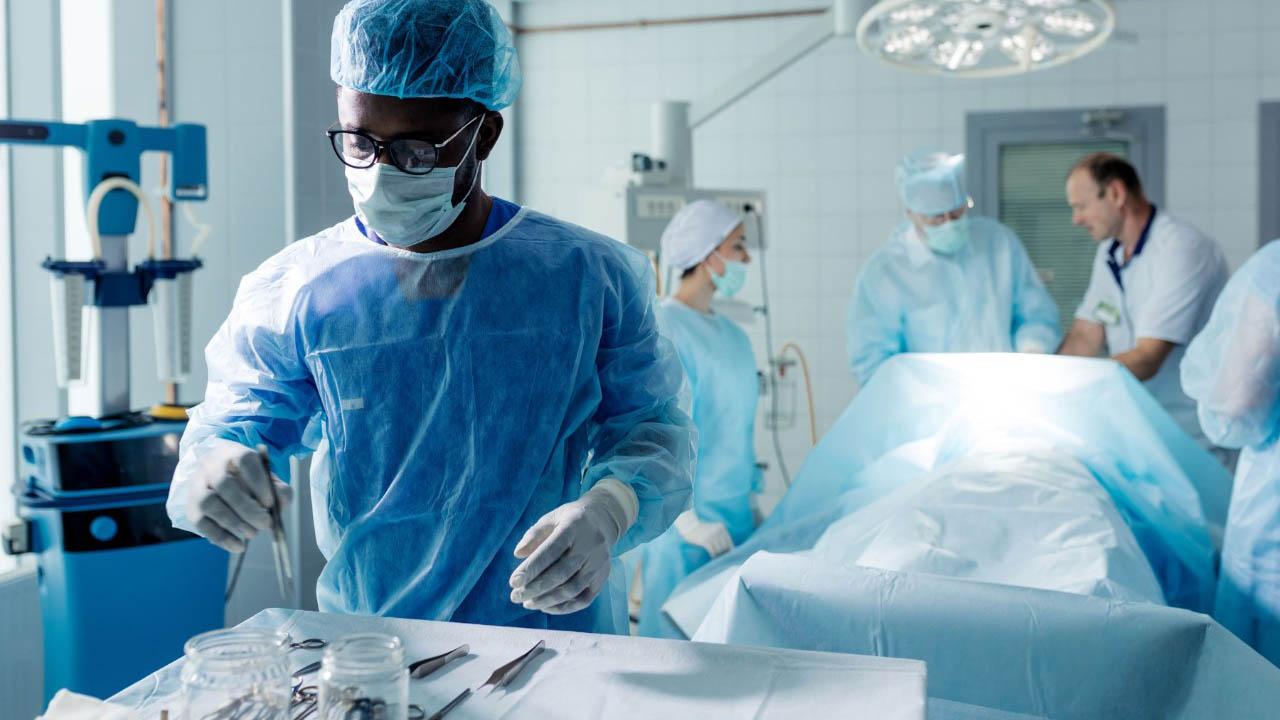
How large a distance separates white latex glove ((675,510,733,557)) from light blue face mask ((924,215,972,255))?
55.4 inches

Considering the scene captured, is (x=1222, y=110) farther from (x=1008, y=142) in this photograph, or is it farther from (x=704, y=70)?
(x=704, y=70)

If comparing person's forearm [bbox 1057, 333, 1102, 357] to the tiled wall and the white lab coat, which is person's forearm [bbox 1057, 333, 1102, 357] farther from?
the tiled wall

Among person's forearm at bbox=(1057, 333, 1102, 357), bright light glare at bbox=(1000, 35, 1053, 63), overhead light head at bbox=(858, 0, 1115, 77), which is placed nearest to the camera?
overhead light head at bbox=(858, 0, 1115, 77)

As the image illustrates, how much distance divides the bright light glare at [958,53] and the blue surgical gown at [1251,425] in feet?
2.66

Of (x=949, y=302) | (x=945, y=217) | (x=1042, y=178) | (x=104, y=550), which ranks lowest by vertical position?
(x=104, y=550)

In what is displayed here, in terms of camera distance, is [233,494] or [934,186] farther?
[934,186]

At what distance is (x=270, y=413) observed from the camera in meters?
1.36

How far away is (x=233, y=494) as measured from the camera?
44.9 inches

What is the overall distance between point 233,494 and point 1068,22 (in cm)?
211

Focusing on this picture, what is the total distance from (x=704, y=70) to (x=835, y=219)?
0.92 meters

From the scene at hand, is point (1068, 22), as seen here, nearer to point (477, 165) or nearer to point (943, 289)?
point (943, 289)

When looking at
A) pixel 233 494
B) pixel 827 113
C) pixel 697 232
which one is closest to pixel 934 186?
pixel 697 232

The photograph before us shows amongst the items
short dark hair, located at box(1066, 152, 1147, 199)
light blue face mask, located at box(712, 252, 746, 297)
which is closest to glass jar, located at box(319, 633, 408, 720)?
light blue face mask, located at box(712, 252, 746, 297)

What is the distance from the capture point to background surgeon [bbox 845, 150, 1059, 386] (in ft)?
11.7
